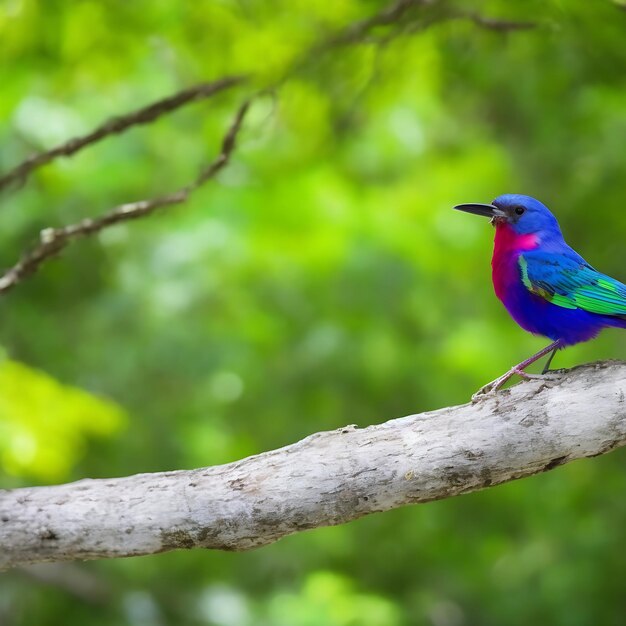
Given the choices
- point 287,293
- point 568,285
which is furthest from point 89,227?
point 287,293

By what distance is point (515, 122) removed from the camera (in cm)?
771

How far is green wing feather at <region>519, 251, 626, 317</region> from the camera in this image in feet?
11.3

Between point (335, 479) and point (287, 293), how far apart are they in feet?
13.8

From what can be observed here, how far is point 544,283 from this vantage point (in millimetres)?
3486

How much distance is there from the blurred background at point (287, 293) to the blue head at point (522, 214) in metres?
2.09

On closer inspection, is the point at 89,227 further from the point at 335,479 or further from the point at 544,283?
the point at 544,283

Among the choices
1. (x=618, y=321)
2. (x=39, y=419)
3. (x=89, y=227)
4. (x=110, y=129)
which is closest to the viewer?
(x=618, y=321)

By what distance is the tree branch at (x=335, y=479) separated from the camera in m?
3.13

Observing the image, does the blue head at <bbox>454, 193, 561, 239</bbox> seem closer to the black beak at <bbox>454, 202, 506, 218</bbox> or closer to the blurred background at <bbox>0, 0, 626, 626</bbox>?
the black beak at <bbox>454, 202, 506, 218</bbox>

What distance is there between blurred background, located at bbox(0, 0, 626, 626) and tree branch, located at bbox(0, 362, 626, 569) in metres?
2.36

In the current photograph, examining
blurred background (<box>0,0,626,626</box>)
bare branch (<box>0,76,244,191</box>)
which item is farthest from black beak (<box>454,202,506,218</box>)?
blurred background (<box>0,0,626,626</box>)

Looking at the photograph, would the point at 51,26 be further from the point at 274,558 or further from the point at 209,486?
the point at 274,558

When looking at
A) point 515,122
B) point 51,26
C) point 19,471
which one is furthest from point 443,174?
point 19,471

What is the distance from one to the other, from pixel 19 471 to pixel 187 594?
212 cm
